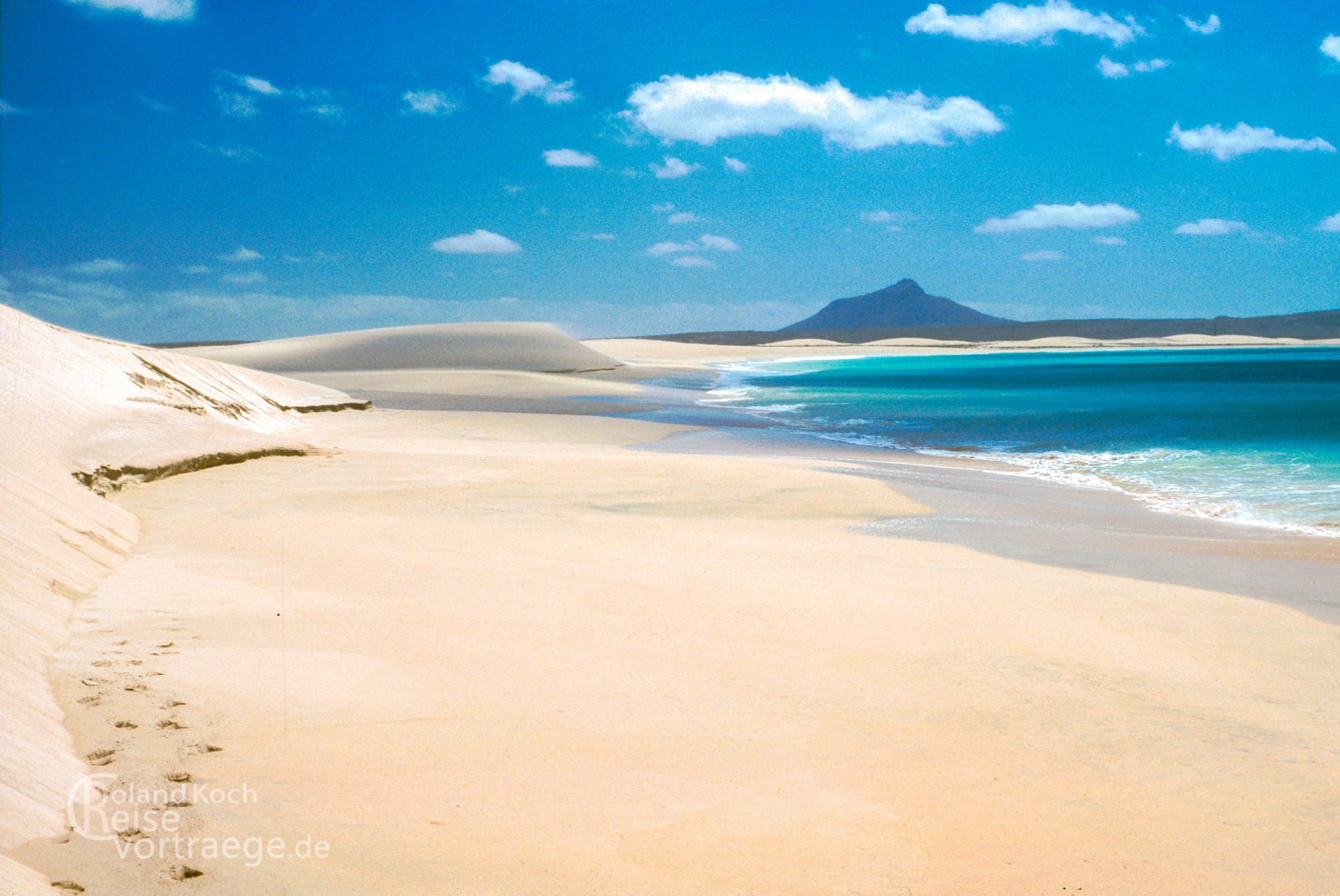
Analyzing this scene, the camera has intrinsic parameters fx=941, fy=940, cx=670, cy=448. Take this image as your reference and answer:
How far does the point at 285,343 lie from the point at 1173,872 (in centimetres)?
5063

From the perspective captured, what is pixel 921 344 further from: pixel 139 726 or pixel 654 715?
pixel 139 726

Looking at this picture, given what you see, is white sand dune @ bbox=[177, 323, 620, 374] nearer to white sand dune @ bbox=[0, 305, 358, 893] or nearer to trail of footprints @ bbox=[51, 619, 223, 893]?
white sand dune @ bbox=[0, 305, 358, 893]

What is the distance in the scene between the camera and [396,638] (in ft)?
12.5

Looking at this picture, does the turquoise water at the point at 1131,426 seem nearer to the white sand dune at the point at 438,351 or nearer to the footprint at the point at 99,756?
the white sand dune at the point at 438,351

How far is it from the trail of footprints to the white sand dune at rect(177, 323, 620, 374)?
37003mm

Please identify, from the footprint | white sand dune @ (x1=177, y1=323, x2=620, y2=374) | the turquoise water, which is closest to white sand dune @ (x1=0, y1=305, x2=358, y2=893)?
the footprint

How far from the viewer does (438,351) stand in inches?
1646

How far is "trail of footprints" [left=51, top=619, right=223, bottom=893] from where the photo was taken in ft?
7.93

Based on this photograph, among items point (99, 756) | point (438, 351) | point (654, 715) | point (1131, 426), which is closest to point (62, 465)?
point (99, 756)

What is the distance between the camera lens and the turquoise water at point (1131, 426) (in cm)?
1064

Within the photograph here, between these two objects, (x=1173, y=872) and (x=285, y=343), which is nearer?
(x=1173, y=872)

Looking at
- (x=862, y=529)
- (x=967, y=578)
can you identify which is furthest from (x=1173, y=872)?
(x=862, y=529)

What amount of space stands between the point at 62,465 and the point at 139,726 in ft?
13.4

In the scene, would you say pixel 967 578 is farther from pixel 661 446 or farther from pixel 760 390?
pixel 760 390
